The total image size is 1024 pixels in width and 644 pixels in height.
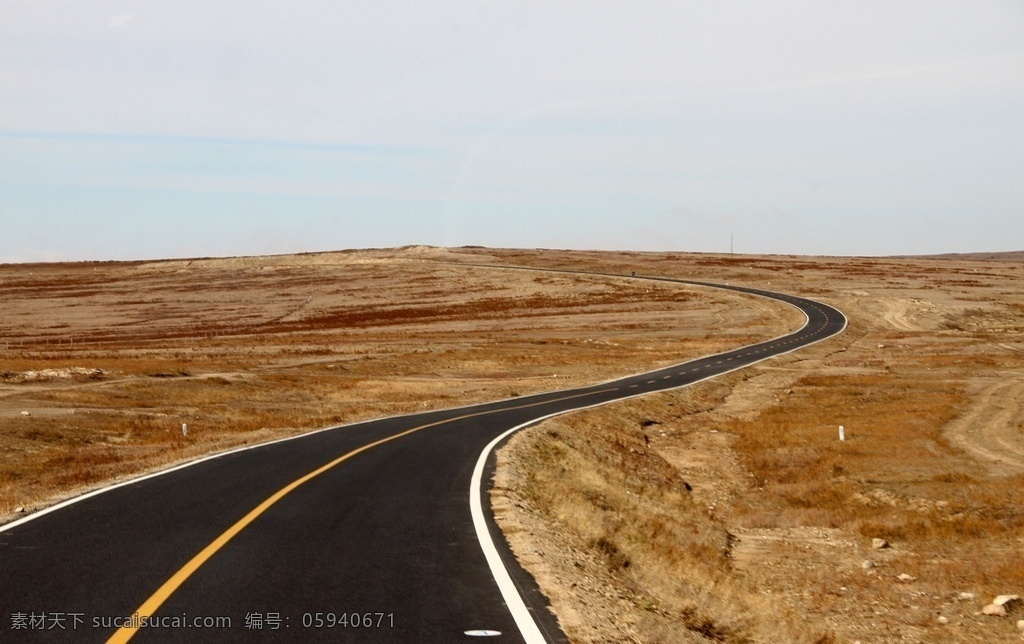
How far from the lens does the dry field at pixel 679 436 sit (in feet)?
43.1

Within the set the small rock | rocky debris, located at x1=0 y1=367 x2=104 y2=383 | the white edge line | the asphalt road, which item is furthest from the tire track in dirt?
rocky debris, located at x1=0 y1=367 x2=104 y2=383

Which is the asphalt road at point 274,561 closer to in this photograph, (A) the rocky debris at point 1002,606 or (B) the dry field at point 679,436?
(B) the dry field at point 679,436

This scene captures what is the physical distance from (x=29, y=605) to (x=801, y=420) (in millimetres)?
30131

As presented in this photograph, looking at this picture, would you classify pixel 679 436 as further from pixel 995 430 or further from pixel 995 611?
pixel 995 611

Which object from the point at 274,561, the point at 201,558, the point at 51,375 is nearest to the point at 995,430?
the point at 274,561

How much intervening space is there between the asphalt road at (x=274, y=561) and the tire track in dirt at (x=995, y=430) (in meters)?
16.2

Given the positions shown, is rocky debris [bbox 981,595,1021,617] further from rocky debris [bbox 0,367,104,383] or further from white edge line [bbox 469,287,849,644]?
rocky debris [bbox 0,367,104,383]

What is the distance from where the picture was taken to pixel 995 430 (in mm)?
30969

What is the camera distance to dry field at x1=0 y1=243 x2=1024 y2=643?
13.1 m

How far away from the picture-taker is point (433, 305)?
111750mm

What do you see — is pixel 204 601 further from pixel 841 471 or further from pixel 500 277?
pixel 500 277

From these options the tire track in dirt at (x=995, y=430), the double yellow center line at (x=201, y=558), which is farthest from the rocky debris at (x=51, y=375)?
the tire track in dirt at (x=995, y=430)

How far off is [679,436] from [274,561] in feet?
77.0

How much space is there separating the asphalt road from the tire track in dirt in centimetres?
1623
